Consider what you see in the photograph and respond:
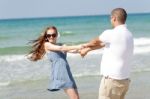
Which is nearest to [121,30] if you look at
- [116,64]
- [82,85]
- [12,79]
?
[116,64]

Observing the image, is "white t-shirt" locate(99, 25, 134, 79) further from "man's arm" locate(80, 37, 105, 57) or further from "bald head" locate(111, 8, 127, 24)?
"man's arm" locate(80, 37, 105, 57)

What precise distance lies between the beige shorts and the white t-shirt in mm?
68

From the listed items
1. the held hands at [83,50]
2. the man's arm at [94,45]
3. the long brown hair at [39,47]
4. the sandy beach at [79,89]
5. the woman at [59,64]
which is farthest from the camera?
the sandy beach at [79,89]

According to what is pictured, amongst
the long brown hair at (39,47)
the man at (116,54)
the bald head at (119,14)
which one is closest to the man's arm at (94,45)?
the man at (116,54)

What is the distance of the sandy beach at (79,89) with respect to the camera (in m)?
9.95

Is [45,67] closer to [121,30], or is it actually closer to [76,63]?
[76,63]

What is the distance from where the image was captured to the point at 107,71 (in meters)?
5.44

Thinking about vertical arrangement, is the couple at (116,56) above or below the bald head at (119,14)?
below

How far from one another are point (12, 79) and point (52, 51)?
676 cm

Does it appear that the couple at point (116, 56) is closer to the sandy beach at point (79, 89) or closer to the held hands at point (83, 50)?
the held hands at point (83, 50)

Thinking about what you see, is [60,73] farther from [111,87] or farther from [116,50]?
[116,50]

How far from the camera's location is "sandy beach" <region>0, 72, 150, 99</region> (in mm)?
9945

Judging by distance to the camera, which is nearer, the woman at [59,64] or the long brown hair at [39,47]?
the woman at [59,64]

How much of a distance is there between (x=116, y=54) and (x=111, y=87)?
395mm
